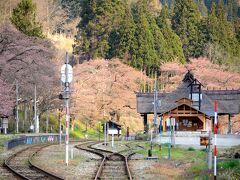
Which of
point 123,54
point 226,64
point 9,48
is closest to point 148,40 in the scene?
point 123,54

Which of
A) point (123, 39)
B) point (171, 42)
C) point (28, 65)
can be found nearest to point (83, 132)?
point (123, 39)

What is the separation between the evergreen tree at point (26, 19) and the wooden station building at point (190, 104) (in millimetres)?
15361

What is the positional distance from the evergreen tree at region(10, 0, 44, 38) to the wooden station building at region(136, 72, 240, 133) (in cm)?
1536

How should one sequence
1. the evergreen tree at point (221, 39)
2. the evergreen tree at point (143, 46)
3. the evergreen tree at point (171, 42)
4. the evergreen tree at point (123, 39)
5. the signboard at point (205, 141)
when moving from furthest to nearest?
the evergreen tree at point (171, 42) < the evergreen tree at point (221, 39) < the evergreen tree at point (123, 39) < the evergreen tree at point (143, 46) < the signboard at point (205, 141)

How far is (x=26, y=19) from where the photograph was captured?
5925cm

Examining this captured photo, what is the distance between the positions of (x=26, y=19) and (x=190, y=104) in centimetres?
2232

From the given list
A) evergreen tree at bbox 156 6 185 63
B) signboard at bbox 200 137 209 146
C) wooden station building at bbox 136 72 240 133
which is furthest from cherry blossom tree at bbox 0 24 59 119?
signboard at bbox 200 137 209 146

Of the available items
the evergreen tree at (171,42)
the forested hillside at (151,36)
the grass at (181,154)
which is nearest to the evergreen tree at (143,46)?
the forested hillside at (151,36)

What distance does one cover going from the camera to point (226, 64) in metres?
64.3

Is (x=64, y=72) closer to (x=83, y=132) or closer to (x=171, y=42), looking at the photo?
(x=83, y=132)

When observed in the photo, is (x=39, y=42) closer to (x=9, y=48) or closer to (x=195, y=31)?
(x=9, y=48)

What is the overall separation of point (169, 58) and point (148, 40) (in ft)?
15.2

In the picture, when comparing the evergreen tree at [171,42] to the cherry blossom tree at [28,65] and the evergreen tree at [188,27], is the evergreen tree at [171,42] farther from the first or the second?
the cherry blossom tree at [28,65]

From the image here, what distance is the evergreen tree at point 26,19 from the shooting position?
5884cm
